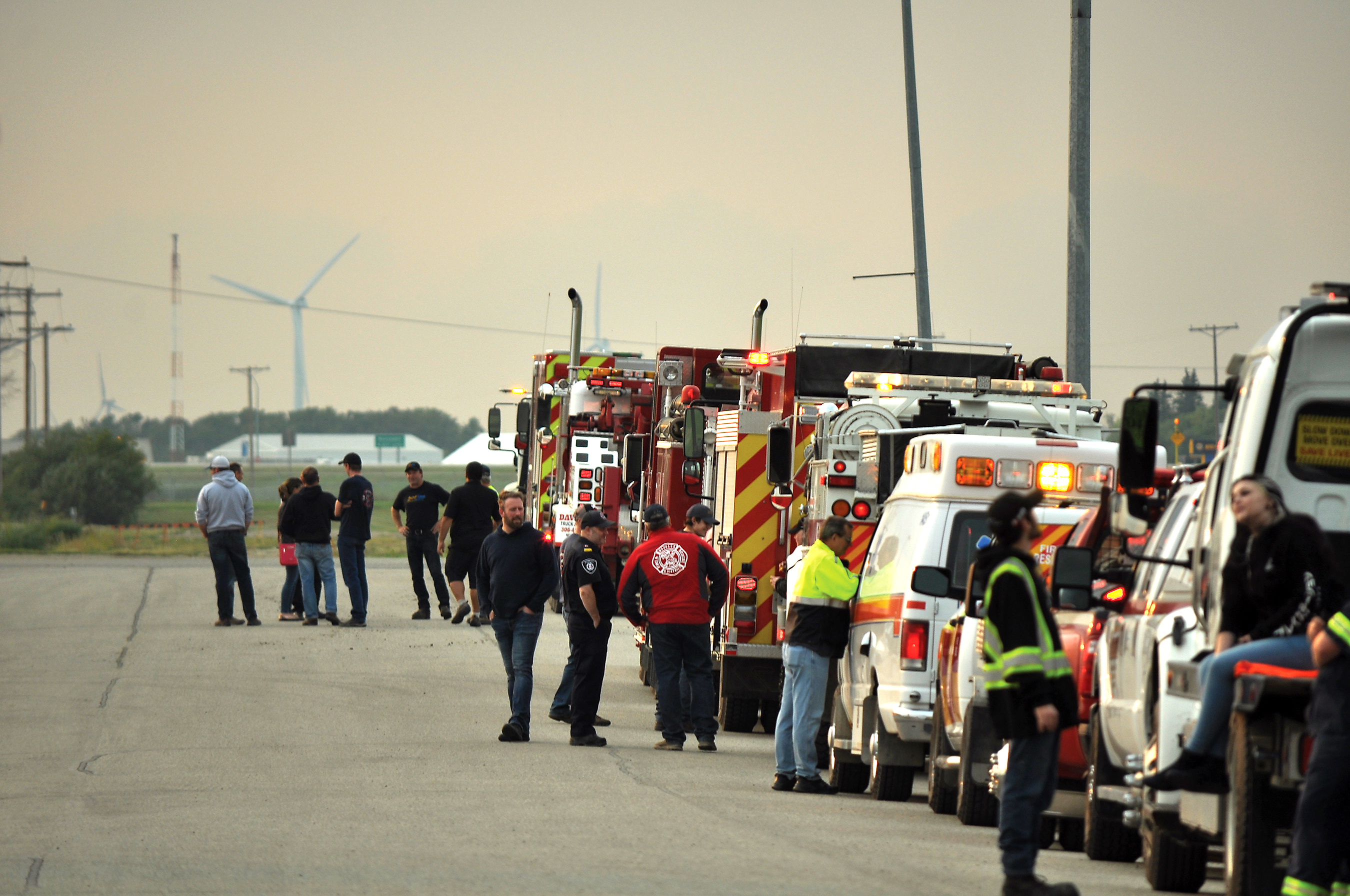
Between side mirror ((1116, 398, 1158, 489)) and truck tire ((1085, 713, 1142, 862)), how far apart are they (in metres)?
1.64

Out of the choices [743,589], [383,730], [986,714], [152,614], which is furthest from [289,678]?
[986,714]

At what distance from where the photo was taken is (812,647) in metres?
12.2

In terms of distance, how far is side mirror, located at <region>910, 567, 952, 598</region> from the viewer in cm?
1023

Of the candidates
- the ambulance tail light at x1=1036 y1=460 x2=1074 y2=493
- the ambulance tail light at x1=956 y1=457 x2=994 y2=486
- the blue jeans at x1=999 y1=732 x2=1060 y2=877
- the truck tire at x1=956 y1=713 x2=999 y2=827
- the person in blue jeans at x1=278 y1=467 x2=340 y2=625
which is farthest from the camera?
the person in blue jeans at x1=278 y1=467 x2=340 y2=625

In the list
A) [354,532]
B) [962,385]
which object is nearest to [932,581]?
[962,385]

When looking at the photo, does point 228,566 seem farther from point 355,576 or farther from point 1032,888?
point 1032,888

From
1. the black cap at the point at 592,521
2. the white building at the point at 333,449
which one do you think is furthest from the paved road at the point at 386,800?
the white building at the point at 333,449

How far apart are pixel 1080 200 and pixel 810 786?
8.31 metres

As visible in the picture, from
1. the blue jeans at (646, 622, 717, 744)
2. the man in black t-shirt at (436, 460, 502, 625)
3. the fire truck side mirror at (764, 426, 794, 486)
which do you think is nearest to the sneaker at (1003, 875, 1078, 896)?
the blue jeans at (646, 622, 717, 744)

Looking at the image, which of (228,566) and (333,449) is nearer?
(228,566)

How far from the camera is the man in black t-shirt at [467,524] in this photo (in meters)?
24.5

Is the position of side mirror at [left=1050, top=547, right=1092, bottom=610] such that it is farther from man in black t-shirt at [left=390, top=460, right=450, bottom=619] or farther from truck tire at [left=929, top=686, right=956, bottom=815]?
man in black t-shirt at [left=390, top=460, right=450, bottom=619]

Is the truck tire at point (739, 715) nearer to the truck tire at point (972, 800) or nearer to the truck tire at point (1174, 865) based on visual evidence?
the truck tire at point (972, 800)

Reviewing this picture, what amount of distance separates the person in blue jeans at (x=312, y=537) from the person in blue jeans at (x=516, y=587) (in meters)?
9.43
